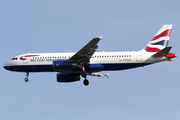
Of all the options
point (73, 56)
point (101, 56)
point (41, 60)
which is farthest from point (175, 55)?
point (41, 60)

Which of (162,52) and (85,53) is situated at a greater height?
(85,53)

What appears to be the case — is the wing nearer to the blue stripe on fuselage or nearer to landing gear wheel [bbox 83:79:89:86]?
the blue stripe on fuselage

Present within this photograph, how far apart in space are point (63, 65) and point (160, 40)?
1459 cm

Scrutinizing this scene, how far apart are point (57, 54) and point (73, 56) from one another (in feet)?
13.1

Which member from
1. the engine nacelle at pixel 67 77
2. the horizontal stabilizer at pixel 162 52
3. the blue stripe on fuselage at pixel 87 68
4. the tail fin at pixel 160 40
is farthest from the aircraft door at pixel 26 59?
the horizontal stabilizer at pixel 162 52

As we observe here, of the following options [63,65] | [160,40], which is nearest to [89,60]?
[63,65]

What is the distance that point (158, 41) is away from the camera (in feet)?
164

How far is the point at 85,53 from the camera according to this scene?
147 ft

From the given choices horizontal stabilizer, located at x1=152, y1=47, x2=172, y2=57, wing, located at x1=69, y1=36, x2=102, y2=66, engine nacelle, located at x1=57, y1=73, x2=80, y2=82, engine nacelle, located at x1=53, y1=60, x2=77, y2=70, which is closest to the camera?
wing, located at x1=69, y1=36, x2=102, y2=66

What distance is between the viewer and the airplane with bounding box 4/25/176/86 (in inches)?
1794

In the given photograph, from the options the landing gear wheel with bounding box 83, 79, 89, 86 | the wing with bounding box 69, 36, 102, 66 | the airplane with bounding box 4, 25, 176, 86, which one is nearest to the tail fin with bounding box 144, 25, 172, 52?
the airplane with bounding box 4, 25, 176, 86

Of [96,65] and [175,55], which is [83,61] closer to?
[96,65]

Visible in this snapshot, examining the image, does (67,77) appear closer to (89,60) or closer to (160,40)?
(89,60)

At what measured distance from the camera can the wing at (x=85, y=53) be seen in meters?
42.5
